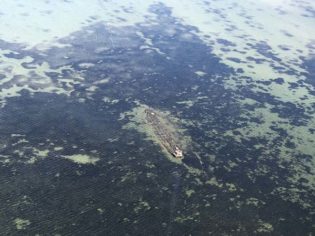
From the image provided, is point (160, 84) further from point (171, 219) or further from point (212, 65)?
point (171, 219)

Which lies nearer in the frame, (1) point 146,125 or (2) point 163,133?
(2) point 163,133

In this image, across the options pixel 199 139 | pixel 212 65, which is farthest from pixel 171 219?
pixel 212 65

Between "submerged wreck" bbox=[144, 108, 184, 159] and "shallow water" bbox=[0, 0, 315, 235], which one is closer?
"shallow water" bbox=[0, 0, 315, 235]

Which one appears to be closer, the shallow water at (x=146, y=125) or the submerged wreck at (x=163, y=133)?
the shallow water at (x=146, y=125)
